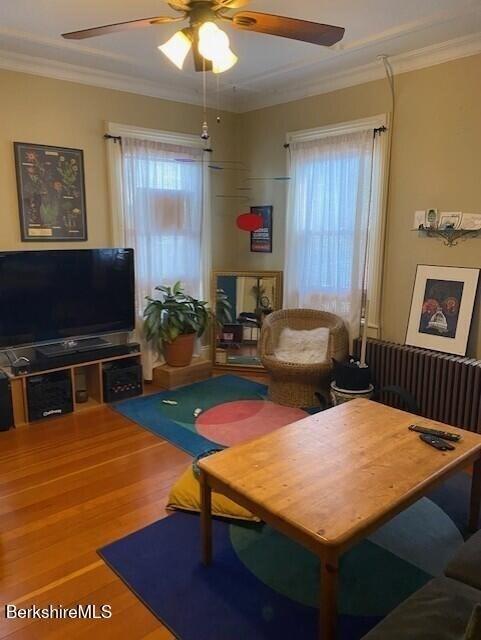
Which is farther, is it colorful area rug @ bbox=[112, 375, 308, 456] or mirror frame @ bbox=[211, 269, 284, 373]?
mirror frame @ bbox=[211, 269, 284, 373]

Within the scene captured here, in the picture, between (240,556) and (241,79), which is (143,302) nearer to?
(241,79)

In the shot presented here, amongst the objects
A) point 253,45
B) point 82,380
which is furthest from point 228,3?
point 82,380

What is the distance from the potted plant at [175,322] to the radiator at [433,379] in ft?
5.30

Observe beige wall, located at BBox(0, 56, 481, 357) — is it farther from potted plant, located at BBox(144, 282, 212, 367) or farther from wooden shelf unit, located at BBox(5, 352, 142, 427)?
wooden shelf unit, located at BBox(5, 352, 142, 427)

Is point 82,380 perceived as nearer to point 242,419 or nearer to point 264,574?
point 242,419

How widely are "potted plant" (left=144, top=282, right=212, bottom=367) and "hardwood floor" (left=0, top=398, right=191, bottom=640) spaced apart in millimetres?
890

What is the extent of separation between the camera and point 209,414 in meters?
3.83

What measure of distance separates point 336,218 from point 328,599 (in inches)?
129

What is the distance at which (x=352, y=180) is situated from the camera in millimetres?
4082

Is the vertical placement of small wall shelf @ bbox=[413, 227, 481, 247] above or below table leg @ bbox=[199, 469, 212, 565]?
above

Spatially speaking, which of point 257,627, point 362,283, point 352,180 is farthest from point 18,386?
point 352,180

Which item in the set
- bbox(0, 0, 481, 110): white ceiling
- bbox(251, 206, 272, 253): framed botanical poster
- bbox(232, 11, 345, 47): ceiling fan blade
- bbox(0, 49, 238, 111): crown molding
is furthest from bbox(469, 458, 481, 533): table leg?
bbox(0, 49, 238, 111): crown molding

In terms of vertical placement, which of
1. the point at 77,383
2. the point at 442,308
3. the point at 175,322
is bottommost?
the point at 77,383

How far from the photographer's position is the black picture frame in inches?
195
